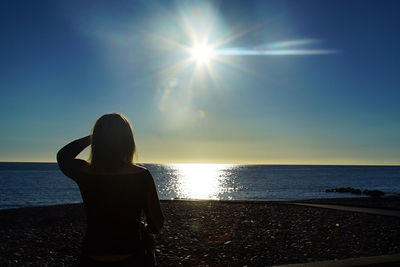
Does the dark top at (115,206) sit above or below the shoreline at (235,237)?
above

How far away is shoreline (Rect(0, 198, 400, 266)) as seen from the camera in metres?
8.30

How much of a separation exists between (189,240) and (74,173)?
8.34 metres

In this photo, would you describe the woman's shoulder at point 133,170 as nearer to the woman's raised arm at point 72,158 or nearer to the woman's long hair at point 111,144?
the woman's long hair at point 111,144

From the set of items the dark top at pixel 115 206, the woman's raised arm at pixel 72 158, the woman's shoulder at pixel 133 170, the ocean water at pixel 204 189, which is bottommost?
the ocean water at pixel 204 189

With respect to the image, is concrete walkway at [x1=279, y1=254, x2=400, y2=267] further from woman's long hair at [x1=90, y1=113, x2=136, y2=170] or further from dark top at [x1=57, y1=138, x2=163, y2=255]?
woman's long hair at [x1=90, y1=113, x2=136, y2=170]

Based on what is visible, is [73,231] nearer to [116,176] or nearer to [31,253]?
[31,253]

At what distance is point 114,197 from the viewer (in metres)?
2.48

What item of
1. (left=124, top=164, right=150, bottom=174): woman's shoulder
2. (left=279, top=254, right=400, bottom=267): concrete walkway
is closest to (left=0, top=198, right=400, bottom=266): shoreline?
(left=279, top=254, right=400, bottom=267): concrete walkway

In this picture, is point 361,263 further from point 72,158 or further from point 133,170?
point 72,158

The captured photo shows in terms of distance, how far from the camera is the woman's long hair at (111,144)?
250cm

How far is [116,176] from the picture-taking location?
2.48 m

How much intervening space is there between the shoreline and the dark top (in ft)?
18.9

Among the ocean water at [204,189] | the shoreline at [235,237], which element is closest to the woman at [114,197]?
the shoreline at [235,237]

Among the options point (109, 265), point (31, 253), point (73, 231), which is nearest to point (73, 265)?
point (31, 253)
